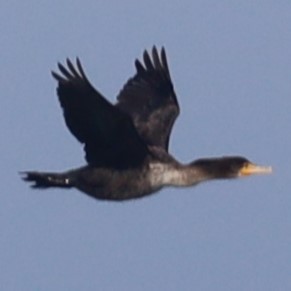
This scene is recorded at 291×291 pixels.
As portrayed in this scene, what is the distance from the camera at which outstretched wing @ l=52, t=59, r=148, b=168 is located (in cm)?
2262

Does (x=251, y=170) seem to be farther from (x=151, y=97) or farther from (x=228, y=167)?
(x=151, y=97)

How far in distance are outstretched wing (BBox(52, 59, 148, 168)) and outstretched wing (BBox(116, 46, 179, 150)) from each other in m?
2.05

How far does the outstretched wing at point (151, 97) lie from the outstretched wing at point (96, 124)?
6.74 ft

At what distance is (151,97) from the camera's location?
26500 millimetres

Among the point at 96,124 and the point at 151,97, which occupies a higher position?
the point at 151,97

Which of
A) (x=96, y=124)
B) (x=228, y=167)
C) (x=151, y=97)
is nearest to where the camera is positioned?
(x=96, y=124)

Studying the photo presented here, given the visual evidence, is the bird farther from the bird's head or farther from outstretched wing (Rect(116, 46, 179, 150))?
outstretched wing (Rect(116, 46, 179, 150))

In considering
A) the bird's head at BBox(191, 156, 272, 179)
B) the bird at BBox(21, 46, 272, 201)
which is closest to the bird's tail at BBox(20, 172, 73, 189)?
the bird at BBox(21, 46, 272, 201)

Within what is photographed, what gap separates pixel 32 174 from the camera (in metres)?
24.1

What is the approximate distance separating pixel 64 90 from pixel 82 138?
935mm

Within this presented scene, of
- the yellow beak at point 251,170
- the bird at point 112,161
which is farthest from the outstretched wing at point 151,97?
the yellow beak at point 251,170

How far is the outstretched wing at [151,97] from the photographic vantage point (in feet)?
85.3

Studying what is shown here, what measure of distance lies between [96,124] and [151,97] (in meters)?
3.52

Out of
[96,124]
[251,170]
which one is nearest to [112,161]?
[96,124]
